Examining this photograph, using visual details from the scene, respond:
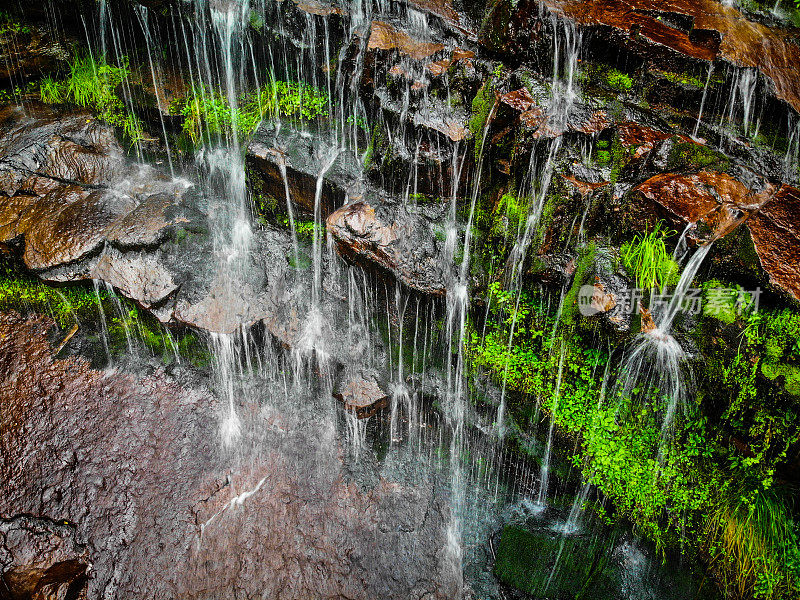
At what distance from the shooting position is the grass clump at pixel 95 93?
7.72 m

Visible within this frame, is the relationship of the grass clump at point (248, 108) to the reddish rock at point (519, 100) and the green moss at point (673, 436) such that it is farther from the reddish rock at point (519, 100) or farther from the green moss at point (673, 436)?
the green moss at point (673, 436)

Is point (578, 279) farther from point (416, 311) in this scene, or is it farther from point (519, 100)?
point (519, 100)

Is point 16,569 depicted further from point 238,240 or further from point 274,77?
point 274,77

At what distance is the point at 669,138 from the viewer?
5328 mm

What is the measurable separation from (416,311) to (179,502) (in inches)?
158

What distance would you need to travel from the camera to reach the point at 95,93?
7.76 meters

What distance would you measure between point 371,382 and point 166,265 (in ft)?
11.9

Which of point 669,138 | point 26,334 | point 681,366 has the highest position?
point 669,138

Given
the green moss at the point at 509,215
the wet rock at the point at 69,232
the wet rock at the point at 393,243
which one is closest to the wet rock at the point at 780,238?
the green moss at the point at 509,215

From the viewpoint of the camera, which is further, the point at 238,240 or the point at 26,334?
the point at 238,240

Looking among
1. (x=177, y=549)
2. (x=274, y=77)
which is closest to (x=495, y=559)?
(x=177, y=549)

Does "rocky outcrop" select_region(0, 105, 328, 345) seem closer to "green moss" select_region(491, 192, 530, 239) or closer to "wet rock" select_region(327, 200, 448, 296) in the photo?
"wet rock" select_region(327, 200, 448, 296)

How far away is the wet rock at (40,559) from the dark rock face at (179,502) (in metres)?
0.01

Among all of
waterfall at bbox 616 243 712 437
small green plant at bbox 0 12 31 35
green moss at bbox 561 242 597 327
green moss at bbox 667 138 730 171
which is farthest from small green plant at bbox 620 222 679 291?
small green plant at bbox 0 12 31 35
